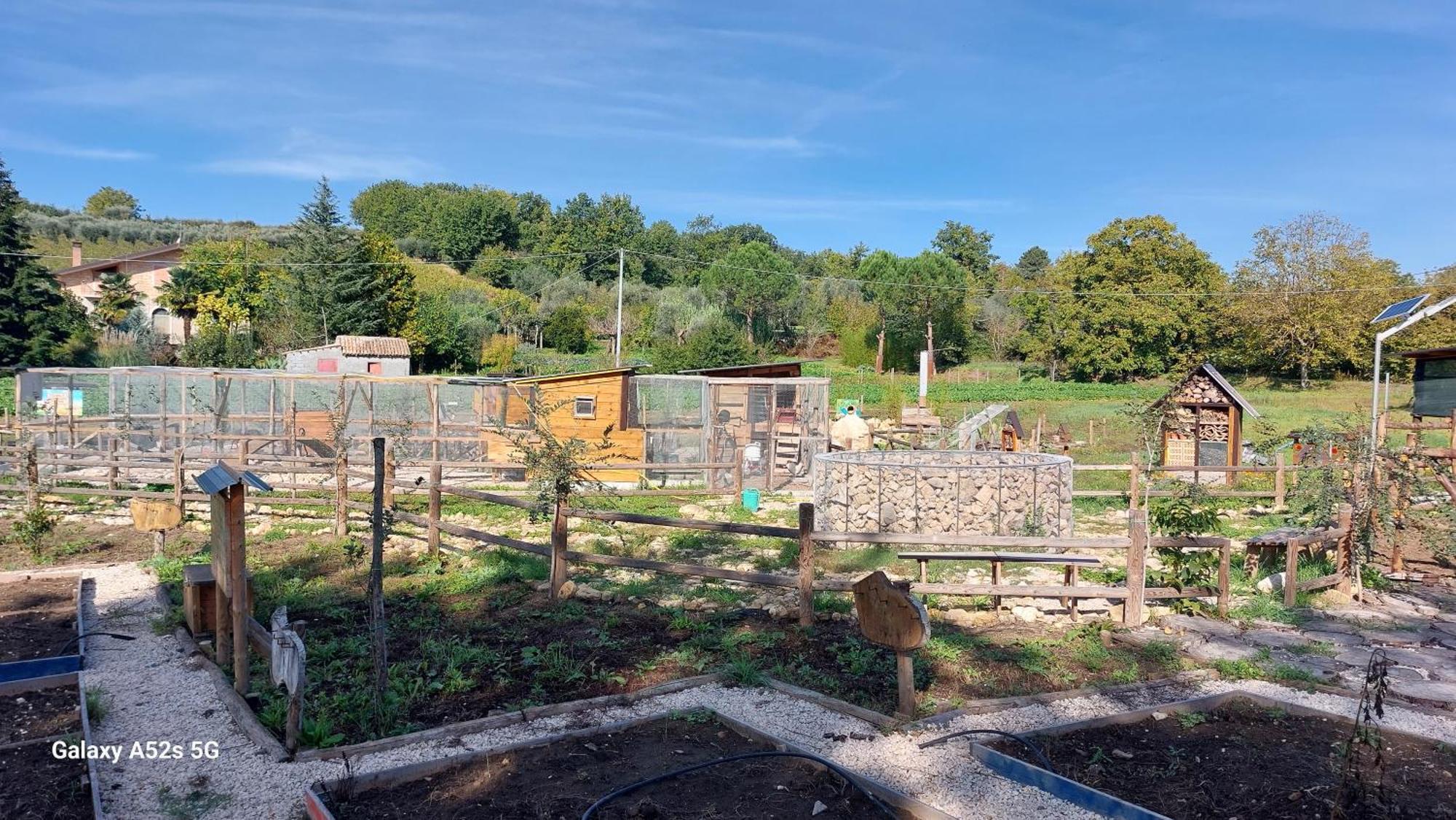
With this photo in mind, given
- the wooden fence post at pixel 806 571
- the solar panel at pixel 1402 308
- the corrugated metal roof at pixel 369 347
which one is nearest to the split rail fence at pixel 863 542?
the wooden fence post at pixel 806 571

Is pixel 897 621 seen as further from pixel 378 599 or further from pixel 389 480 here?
pixel 389 480

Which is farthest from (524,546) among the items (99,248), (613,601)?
(99,248)

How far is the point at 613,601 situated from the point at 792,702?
3289mm

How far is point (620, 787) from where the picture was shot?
4.85 metres

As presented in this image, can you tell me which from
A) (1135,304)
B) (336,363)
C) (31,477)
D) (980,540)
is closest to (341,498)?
(31,477)

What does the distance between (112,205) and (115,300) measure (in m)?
67.8

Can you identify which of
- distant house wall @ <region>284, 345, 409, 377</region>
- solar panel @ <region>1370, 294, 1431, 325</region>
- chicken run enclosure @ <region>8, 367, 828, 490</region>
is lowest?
chicken run enclosure @ <region>8, 367, 828, 490</region>

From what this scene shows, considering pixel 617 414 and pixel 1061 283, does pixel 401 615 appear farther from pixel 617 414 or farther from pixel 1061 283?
pixel 1061 283

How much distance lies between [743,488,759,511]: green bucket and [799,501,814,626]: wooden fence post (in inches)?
328

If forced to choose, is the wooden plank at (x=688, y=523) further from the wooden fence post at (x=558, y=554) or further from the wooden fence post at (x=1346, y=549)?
the wooden fence post at (x=1346, y=549)

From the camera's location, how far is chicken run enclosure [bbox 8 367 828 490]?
65.8 feet

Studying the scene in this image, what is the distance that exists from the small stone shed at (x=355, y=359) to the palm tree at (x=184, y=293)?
1890 cm

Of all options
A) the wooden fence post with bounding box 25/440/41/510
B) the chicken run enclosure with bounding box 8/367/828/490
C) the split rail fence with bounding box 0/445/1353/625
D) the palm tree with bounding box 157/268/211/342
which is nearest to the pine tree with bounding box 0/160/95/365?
the palm tree with bounding box 157/268/211/342

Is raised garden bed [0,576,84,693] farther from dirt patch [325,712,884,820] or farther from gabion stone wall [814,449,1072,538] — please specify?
gabion stone wall [814,449,1072,538]
